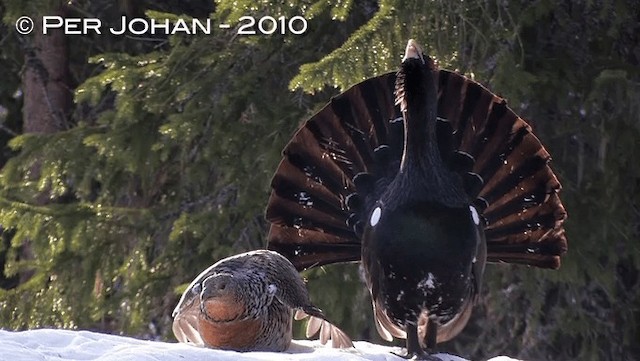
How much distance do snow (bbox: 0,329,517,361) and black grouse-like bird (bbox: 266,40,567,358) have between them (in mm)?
807

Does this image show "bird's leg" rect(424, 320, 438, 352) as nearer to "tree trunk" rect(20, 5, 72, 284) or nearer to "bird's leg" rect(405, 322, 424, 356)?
"bird's leg" rect(405, 322, 424, 356)

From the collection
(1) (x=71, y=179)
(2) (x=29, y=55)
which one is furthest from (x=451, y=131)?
(2) (x=29, y=55)

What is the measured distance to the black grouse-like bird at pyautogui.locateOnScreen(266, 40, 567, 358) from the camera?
5176 millimetres

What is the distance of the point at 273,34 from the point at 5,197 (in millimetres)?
2420

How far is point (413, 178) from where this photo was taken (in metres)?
5.09

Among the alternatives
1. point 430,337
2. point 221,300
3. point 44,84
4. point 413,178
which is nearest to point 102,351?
point 221,300

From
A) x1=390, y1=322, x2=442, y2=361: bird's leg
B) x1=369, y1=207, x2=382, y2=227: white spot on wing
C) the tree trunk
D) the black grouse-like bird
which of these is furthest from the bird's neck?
the tree trunk

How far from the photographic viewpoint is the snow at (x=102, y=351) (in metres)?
3.96

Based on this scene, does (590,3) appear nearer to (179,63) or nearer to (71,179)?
(179,63)

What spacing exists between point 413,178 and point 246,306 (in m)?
0.98

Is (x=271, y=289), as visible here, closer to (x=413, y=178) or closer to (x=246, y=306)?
(x=246, y=306)

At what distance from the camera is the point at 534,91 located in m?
7.51

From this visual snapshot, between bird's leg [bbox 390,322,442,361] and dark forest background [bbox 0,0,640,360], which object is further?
dark forest background [bbox 0,0,640,360]

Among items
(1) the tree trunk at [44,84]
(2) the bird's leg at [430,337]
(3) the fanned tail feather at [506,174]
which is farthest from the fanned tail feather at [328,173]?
(1) the tree trunk at [44,84]
